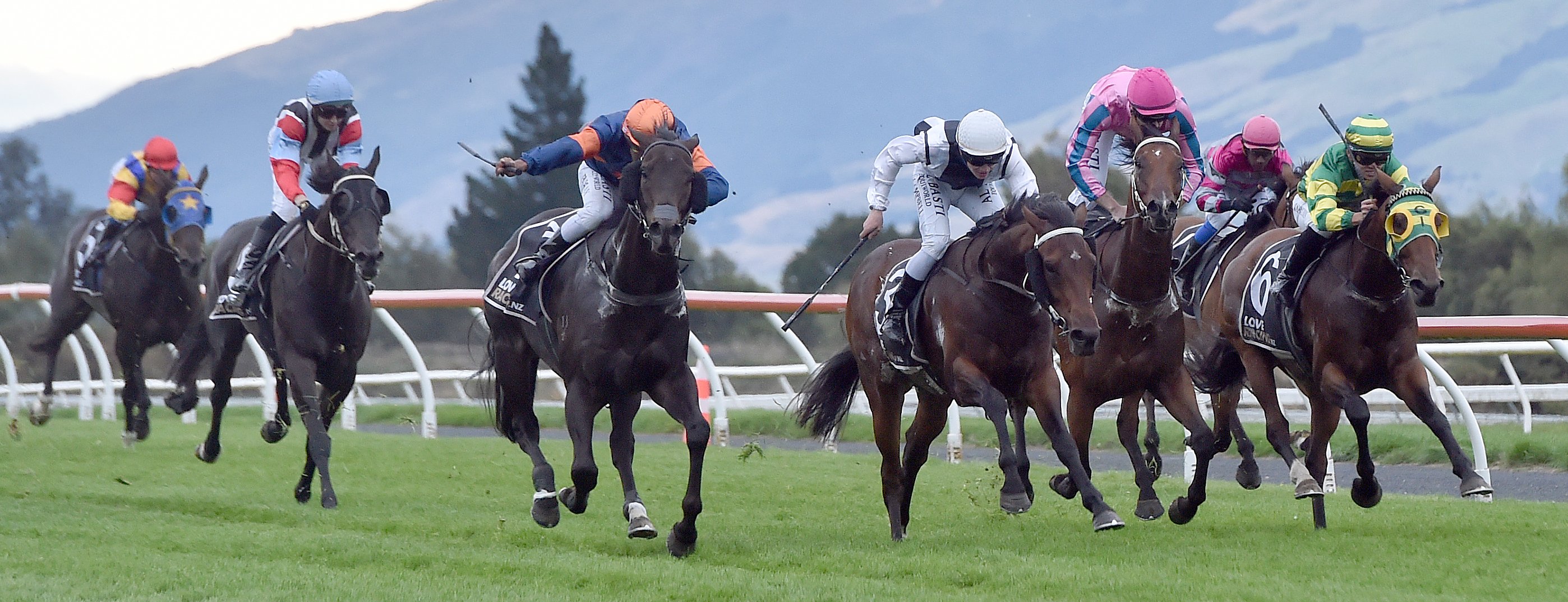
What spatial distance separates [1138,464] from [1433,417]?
1.23 meters

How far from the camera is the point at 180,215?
32.8 feet

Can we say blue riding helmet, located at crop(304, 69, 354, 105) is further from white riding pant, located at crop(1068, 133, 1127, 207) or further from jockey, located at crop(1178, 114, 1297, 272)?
jockey, located at crop(1178, 114, 1297, 272)

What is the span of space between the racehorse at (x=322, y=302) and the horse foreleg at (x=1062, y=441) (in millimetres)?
3221

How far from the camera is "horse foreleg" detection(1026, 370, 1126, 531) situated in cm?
562

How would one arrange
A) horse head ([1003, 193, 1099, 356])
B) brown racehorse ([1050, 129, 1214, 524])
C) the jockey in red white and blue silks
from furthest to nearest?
the jockey in red white and blue silks, brown racehorse ([1050, 129, 1214, 524]), horse head ([1003, 193, 1099, 356])

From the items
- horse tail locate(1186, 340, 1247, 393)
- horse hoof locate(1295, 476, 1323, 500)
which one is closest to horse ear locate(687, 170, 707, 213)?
horse hoof locate(1295, 476, 1323, 500)

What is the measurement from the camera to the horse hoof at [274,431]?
8586 mm

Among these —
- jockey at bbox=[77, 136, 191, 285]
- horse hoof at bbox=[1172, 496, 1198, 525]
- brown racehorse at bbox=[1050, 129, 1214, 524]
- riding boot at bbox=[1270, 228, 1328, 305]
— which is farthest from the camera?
jockey at bbox=[77, 136, 191, 285]

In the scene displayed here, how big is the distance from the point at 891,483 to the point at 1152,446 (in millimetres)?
2068

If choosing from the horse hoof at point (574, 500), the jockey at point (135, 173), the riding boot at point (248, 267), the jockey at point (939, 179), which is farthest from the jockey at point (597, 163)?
the jockey at point (135, 173)

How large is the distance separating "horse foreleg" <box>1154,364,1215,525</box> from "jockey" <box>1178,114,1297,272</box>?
6.57 feet

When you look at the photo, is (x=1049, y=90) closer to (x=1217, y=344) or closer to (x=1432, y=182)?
(x=1217, y=344)

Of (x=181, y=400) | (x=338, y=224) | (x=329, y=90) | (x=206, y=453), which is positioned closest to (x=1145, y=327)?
(x=338, y=224)

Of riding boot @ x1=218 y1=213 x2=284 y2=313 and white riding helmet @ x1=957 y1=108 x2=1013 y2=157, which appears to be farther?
riding boot @ x1=218 y1=213 x2=284 y2=313
